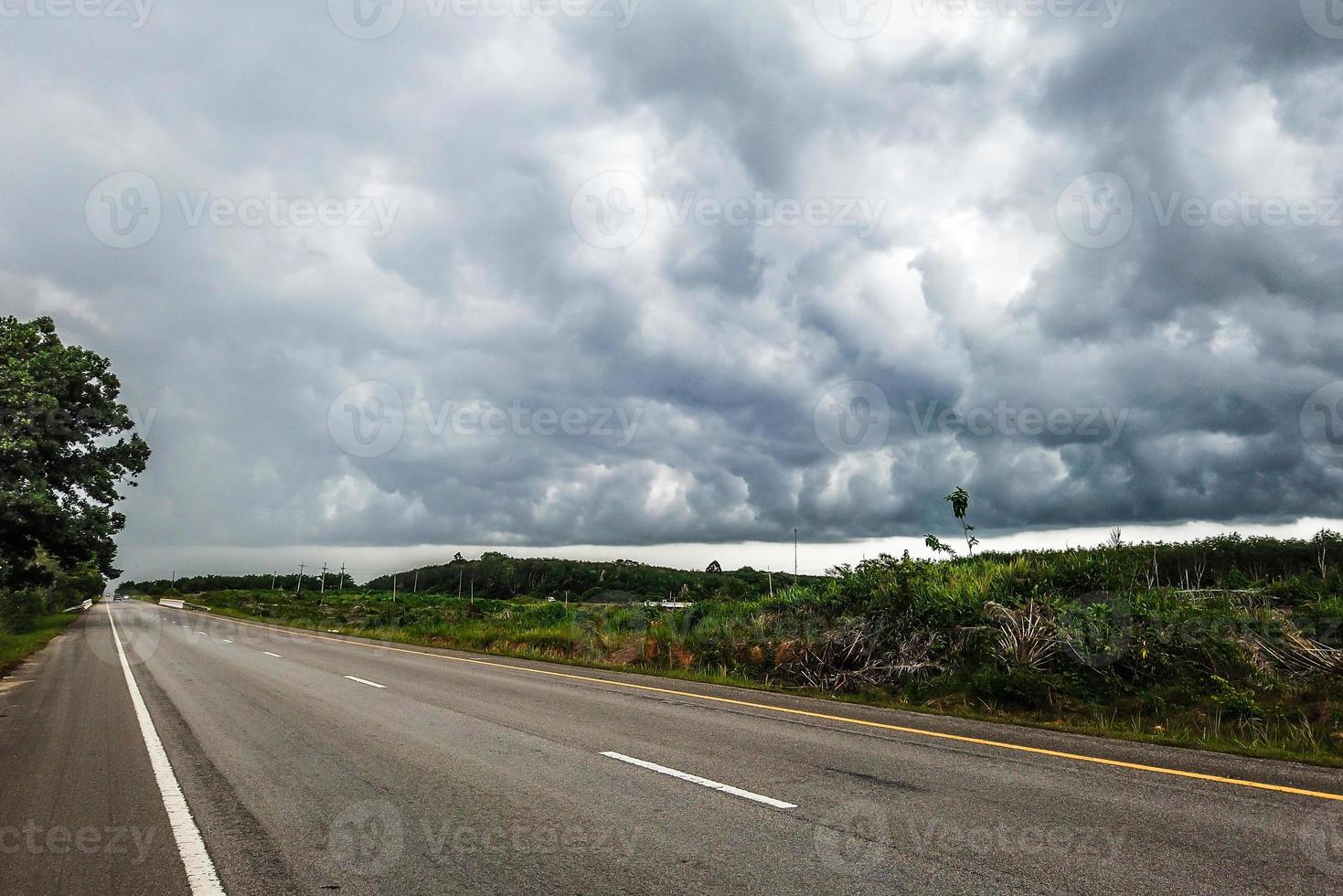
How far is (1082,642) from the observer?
1215cm

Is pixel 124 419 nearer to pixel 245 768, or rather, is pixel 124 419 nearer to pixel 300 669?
pixel 300 669

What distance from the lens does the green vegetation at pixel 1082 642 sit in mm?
10289

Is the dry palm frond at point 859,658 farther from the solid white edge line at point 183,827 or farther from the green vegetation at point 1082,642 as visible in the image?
the solid white edge line at point 183,827

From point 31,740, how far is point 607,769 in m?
7.71

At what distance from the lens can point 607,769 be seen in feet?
23.7

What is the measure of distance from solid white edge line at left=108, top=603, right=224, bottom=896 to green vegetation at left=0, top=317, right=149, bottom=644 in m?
27.2

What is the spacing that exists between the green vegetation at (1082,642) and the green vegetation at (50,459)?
83.0 ft

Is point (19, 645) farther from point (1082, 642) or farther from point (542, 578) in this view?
point (542, 578)

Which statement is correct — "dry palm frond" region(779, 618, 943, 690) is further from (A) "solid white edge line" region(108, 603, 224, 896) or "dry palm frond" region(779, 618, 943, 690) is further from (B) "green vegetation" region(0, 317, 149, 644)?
(B) "green vegetation" region(0, 317, 149, 644)

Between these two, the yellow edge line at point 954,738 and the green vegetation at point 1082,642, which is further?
the green vegetation at point 1082,642

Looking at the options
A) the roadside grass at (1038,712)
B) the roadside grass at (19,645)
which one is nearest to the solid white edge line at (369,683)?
the roadside grass at (1038,712)

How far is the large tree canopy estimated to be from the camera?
1182 inches

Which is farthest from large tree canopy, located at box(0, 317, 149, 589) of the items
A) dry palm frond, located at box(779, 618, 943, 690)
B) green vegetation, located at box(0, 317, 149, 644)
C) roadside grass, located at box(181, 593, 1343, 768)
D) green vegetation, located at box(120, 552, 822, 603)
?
green vegetation, located at box(120, 552, 822, 603)

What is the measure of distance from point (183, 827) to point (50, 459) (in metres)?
37.9
